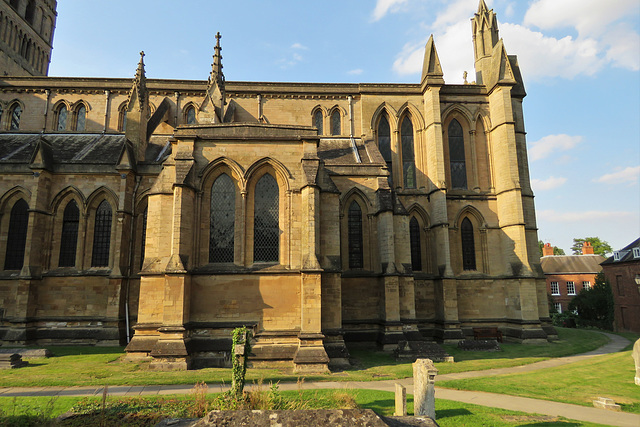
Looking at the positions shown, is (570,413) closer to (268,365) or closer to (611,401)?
(611,401)

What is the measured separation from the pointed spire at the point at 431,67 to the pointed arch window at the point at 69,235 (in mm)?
23878

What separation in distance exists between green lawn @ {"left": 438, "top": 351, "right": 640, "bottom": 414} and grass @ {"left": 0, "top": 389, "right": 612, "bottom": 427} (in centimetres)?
250

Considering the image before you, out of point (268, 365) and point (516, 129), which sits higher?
point (516, 129)

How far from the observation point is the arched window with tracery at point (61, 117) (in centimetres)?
2744

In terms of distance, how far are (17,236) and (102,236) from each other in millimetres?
4517

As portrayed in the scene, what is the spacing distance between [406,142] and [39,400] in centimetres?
2435

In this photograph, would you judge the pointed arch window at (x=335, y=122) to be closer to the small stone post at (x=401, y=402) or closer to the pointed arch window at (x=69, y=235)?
the pointed arch window at (x=69, y=235)

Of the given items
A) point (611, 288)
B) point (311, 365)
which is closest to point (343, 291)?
point (311, 365)

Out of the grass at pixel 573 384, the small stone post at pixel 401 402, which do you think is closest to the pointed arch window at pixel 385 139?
the grass at pixel 573 384

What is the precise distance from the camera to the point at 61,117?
27.7 m

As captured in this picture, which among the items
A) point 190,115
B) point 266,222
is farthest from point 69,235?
point 266,222

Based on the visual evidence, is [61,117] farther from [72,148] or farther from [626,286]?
[626,286]

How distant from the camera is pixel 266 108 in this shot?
2811 cm

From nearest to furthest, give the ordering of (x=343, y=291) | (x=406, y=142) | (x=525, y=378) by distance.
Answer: (x=525, y=378)
(x=343, y=291)
(x=406, y=142)
